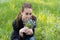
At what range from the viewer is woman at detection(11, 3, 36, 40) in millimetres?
5112

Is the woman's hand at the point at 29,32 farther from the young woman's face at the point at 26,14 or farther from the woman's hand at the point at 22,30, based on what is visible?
the young woman's face at the point at 26,14

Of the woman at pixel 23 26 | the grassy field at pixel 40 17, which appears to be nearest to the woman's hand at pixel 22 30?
the woman at pixel 23 26

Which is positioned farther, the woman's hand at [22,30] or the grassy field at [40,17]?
the grassy field at [40,17]

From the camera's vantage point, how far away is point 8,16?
723 centimetres

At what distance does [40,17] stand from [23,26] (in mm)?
1446

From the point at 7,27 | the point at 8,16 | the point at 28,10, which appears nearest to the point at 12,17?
the point at 8,16

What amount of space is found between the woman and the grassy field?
59cm

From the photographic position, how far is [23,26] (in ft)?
17.7

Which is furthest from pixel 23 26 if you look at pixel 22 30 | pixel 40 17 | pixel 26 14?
pixel 40 17

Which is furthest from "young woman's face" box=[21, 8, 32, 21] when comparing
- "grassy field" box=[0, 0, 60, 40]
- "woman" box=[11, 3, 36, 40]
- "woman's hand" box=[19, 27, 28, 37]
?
"grassy field" box=[0, 0, 60, 40]

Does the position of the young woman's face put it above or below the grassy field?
above

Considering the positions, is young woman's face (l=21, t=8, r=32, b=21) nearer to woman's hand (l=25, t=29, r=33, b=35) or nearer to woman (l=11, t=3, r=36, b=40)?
woman (l=11, t=3, r=36, b=40)

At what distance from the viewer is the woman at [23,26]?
16.8 feet

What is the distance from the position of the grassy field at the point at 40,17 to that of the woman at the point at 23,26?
0.59 meters
